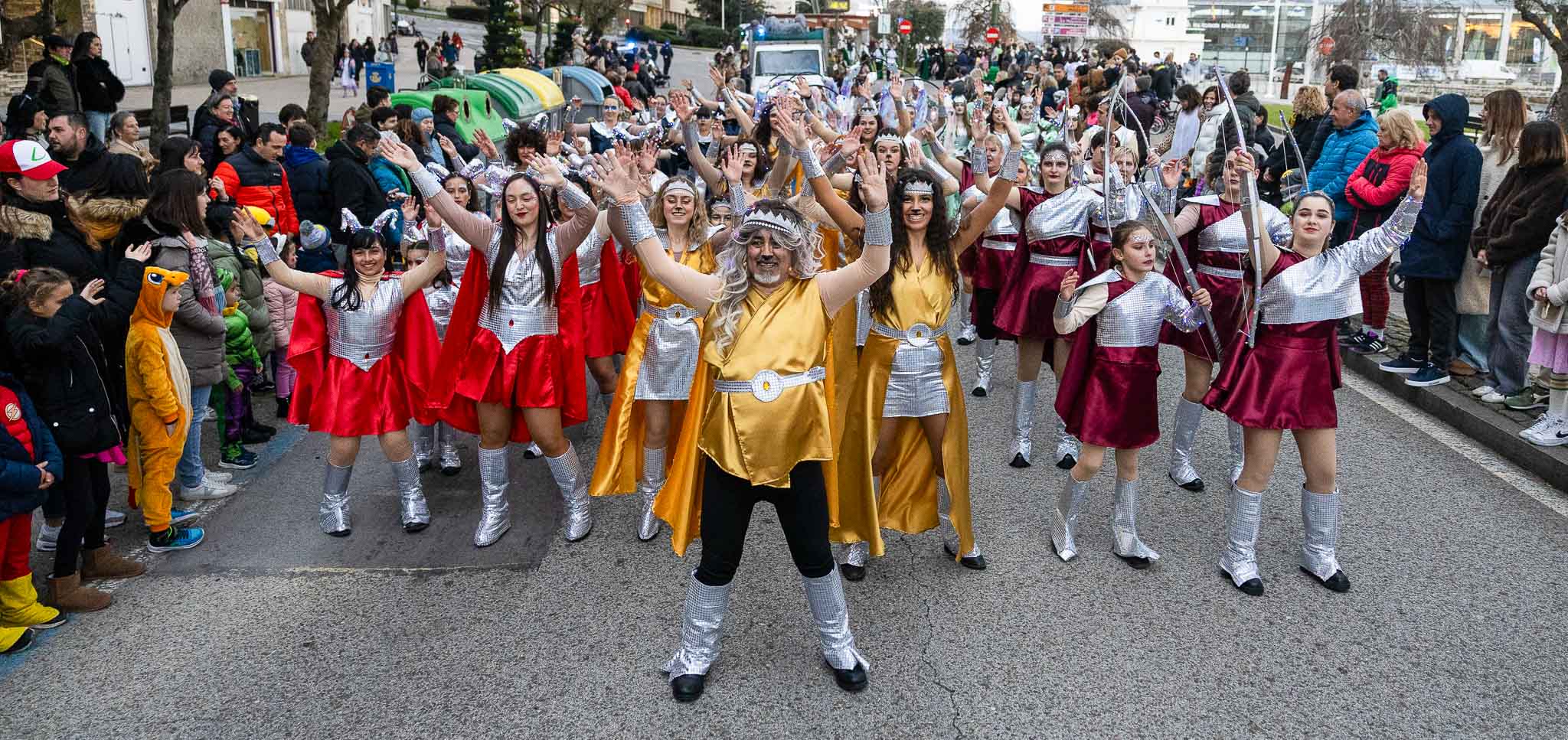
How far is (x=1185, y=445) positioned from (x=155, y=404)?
16.8 ft

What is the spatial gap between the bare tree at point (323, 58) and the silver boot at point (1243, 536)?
15.2m

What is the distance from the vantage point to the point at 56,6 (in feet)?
40.3

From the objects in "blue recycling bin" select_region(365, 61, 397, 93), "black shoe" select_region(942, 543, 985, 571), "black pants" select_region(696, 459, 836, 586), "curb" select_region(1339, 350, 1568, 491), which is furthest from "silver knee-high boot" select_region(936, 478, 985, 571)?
"blue recycling bin" select_region(365, 61, 397, 93)

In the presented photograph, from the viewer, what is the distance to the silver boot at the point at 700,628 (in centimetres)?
388

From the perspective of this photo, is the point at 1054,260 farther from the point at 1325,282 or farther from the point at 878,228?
the point at 878,228

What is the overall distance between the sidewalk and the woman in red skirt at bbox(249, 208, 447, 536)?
593 cm

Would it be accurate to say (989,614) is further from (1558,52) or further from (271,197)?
(1558,52)

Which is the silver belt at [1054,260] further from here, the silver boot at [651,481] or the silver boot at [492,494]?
the silver boot at [492,494]

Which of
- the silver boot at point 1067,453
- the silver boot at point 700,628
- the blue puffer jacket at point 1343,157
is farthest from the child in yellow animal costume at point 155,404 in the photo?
the blue puffer jacket at point 1343,157

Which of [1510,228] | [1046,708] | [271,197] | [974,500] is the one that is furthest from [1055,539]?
[271,197]

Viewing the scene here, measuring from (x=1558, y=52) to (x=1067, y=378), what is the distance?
70.8ft

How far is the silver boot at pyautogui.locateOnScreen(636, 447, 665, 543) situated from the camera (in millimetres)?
5297

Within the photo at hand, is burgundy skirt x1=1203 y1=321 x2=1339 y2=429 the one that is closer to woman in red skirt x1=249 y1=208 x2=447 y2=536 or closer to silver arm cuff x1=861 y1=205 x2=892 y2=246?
silver arm cuff x1=861 y1=205 x2=892 y2=246

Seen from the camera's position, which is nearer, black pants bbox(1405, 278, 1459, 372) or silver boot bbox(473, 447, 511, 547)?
silver boot bbox(473, 447, 511, 547)
